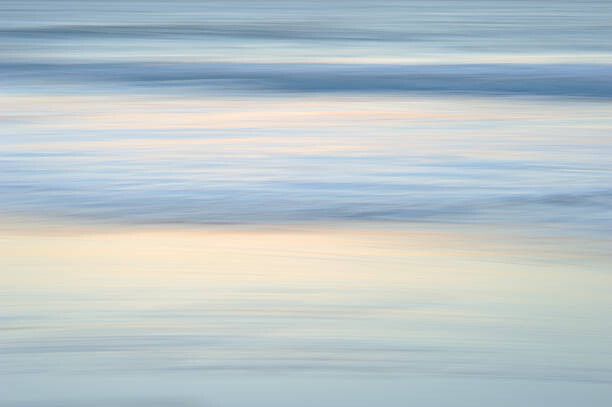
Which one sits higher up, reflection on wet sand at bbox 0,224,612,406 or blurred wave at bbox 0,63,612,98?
blurred wave at bbox 0,63,612,98

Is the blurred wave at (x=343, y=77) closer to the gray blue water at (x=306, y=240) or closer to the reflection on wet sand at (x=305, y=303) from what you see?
the gray blue water at (x=306, y=240)

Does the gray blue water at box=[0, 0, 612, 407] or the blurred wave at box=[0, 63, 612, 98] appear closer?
the gray blue water at box=[0, 0, 612, 407]

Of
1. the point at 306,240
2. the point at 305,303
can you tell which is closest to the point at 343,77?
the point at 306,240

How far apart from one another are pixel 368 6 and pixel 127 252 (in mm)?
11613

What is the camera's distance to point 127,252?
8.05 ft

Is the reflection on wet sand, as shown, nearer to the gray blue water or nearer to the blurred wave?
the gray blue water

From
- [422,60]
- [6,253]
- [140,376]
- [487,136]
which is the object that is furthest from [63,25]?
[140,376]

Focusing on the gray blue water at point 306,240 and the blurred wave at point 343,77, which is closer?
the gray blue water at point 306,240

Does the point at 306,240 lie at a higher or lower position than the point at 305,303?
higher

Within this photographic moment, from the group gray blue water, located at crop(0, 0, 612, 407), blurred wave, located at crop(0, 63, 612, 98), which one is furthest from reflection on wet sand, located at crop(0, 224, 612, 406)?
blurred wave, located at crop(0, 63, 612, 98)

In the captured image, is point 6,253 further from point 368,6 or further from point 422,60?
point 368,6

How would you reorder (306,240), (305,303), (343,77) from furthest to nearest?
(343,77)
(306,240)
(305,303)

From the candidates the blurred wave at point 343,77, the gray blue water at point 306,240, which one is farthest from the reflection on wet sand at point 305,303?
the blurred wave at point 343,77

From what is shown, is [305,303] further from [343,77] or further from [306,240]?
[343,77]
